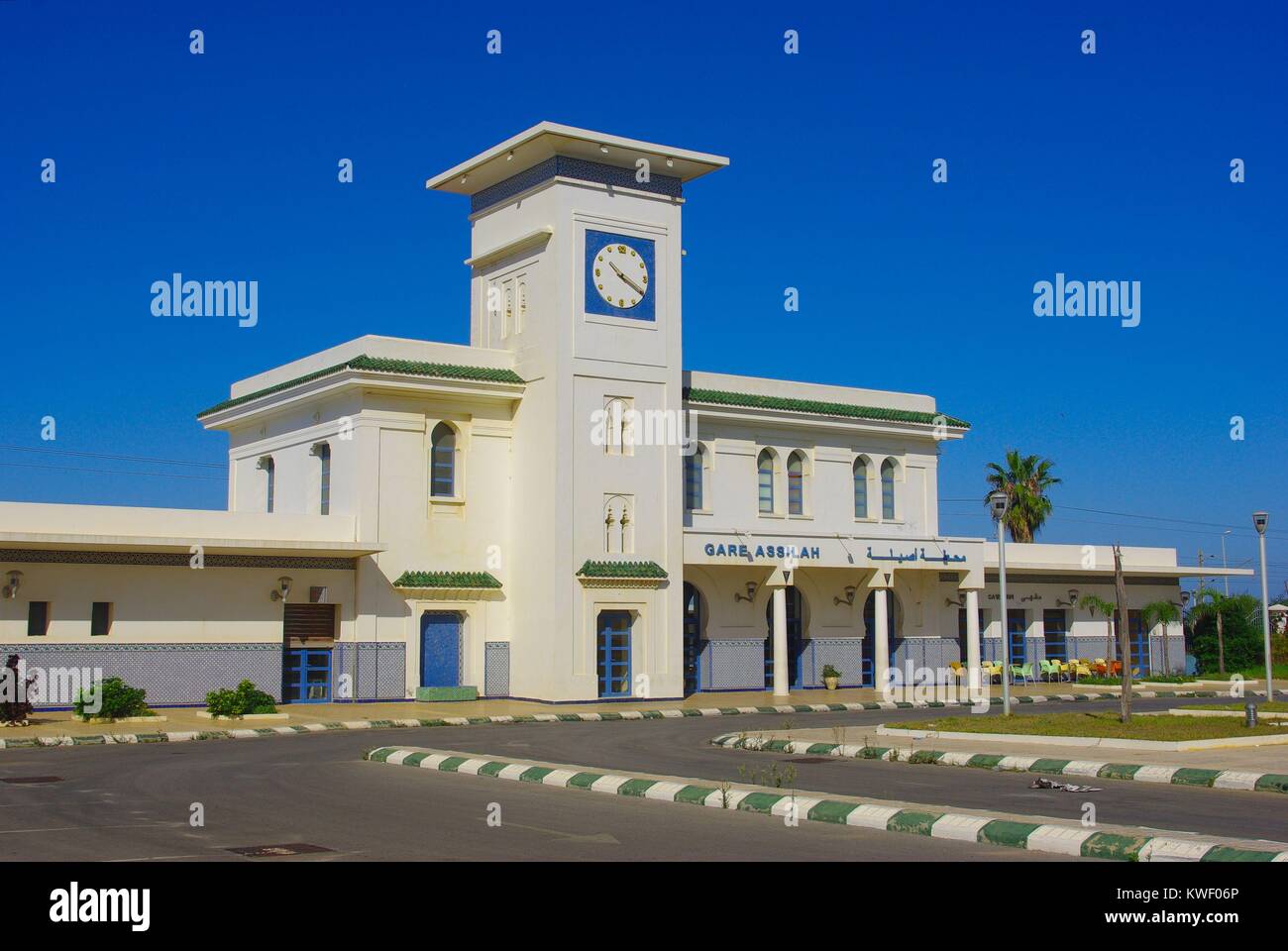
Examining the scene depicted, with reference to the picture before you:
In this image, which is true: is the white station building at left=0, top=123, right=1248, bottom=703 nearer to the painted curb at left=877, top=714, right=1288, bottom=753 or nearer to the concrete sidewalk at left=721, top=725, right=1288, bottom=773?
the concrete sidewalk at left=721, top=725, right=1288, bottom=773

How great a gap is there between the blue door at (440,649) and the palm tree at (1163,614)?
25476 millimetres

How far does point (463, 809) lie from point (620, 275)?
2370 cm

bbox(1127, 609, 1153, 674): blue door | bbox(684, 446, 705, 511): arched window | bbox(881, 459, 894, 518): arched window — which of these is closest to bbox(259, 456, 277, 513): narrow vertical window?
bbox(684, 446, 705, 511): arched window

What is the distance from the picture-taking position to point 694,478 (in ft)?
127

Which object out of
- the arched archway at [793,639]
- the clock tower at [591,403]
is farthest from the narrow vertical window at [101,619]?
the arched archway at [793,639]

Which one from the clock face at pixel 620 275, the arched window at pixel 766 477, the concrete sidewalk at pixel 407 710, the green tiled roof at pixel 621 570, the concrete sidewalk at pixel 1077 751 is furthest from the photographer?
the arched window at pixel 766 477

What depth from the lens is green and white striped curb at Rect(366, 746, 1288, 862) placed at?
10.3 meters

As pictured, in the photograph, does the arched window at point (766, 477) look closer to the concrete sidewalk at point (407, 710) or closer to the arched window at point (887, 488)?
the arched window at point (887, 488)

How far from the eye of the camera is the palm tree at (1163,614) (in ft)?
156

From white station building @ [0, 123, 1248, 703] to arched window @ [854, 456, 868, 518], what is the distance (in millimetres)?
1791

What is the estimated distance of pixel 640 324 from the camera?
118 feet

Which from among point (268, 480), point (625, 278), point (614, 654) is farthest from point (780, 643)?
point (268, 480)
